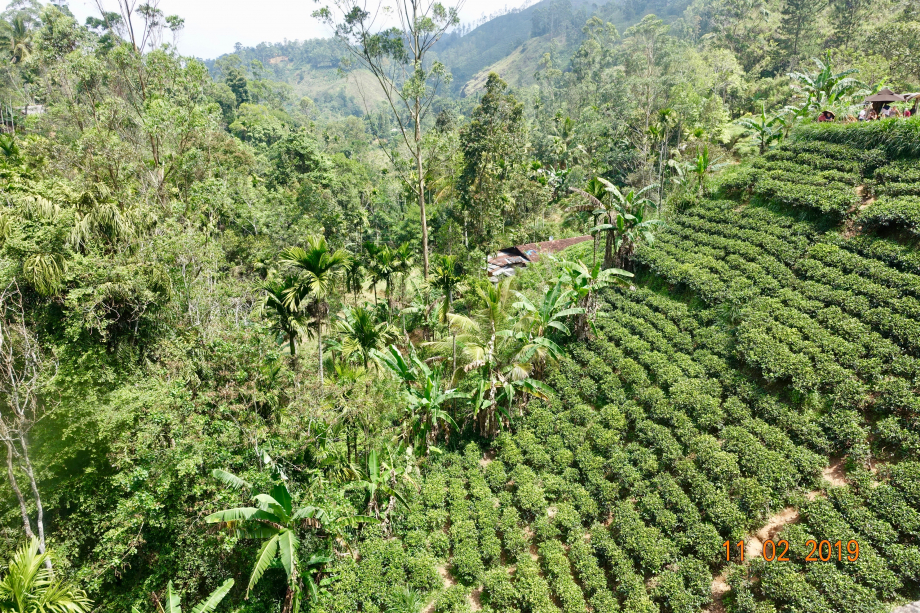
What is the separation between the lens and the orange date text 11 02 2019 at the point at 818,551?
293 inches

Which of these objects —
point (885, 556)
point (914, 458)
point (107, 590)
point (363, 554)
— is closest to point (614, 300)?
point (914, 458)

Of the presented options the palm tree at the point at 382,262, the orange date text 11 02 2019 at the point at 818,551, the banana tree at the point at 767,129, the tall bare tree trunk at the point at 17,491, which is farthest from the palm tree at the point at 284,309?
the banana tree at the point at 767,129

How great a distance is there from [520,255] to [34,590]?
2488cm

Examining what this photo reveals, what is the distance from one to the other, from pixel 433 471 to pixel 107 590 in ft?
25.2

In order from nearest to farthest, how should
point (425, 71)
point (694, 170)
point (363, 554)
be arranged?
point (363, 554), point (694, 170), point (425, 71)

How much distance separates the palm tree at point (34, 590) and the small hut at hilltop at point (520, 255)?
20.7 meters

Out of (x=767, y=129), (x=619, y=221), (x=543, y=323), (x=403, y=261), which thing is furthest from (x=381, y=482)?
(x=767, y=129)

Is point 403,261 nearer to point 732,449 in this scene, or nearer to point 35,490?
point 35,490

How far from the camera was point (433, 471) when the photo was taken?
1282cm

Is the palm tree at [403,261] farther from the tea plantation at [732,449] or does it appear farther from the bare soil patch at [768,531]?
the bare soil patch at [768,531]

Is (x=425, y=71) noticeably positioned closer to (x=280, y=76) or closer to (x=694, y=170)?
(x=694, y=170)

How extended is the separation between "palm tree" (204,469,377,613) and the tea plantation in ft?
2.90

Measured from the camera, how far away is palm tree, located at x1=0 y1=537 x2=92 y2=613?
750 centimetres

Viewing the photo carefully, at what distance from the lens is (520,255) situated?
28328mm
